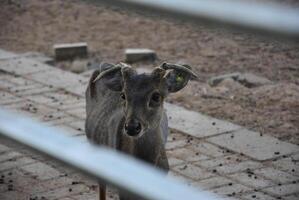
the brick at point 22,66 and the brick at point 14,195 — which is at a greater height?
the brick at point 22,66

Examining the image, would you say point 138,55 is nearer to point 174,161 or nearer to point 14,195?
point 174,161

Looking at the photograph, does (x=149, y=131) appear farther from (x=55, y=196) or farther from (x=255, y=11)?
(x=255, y=11)

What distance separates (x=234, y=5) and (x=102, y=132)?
4.23 metres

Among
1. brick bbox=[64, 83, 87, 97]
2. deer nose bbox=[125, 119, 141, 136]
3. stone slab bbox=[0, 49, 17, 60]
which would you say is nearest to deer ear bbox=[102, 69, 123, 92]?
deer nose bbox=[125, 119, 141, 136]

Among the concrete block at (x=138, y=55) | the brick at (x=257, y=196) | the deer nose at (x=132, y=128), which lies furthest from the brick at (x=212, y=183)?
the concrete block at (x=138, y=55)

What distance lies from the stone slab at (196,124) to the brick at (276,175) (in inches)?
36.2

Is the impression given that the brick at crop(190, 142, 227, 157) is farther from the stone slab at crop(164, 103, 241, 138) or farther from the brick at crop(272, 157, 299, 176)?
the brick at crop(272, 157, 299, 176)

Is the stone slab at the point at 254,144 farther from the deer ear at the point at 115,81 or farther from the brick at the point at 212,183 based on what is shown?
the deer ear at the point at 115,81

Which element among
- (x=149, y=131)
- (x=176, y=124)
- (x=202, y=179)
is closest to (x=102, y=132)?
(x=149, y=131)

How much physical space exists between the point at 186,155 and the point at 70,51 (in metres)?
3.36

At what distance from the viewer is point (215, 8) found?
1462mm

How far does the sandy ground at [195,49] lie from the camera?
7824 millimetres

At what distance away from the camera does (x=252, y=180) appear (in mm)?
6191

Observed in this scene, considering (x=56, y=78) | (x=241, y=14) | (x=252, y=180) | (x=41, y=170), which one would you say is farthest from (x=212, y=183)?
(x=241, y=14)
